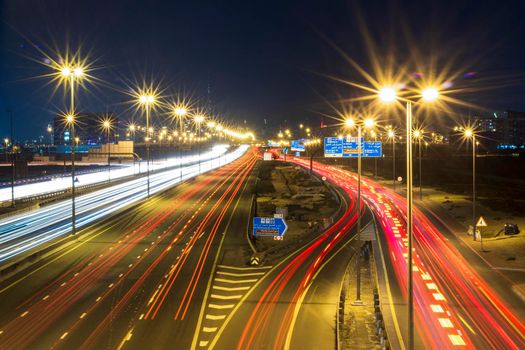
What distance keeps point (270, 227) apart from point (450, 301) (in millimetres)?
13116

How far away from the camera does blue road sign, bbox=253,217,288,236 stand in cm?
3488

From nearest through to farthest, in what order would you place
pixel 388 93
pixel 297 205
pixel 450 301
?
pixel 388 93, pixel 450 301, pixel 297 205

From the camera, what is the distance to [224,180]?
99.6 meters

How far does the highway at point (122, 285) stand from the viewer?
20.7 m

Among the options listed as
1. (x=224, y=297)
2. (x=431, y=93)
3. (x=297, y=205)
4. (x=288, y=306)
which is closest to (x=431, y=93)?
(x=431, y=93)

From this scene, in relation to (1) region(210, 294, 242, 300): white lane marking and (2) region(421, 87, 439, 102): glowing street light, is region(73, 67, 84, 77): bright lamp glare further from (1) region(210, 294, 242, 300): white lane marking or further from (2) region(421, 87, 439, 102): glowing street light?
(2) region(421, 87, 439, 102): glowing street light

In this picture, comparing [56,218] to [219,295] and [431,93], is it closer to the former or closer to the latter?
[219,295]

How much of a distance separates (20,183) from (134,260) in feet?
201

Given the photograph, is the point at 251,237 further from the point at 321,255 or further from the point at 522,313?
the point at 522,313

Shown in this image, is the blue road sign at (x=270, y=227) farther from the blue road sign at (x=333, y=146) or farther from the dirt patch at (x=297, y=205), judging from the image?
the blue road sign at (x=333, y=146)

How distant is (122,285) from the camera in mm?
28094

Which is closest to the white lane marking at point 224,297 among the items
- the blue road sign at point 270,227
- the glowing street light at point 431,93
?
the blue road sign at point 270,227

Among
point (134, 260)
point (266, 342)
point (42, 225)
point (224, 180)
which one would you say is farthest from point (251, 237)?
point (224, 180)

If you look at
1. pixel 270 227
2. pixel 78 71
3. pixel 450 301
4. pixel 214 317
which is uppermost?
pixel 78 71
